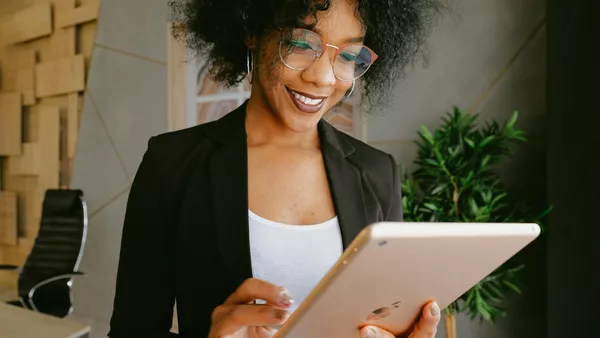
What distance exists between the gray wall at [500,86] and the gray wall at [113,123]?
6.81 ft

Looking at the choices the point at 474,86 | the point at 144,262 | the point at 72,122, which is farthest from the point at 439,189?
the point at 72,122

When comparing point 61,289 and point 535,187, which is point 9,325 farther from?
point 535,187

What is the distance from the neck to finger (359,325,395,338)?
415 millimetres

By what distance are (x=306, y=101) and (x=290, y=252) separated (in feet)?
0.93

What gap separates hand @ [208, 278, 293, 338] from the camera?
2.29ft

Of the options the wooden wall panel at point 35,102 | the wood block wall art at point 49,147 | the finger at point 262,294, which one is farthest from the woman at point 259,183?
the wood block wall art at point 49,147

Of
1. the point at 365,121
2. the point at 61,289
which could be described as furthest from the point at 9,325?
the point at 365,121

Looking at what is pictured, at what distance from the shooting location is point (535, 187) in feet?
8.83

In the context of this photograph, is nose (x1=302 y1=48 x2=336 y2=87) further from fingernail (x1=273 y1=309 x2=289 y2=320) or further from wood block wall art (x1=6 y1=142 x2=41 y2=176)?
wood block wall art (x1=6 y1=142 x2=41 y2=176)

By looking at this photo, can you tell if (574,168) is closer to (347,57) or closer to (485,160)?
(485,160)

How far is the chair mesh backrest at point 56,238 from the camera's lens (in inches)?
136

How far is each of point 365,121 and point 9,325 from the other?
2.15 m

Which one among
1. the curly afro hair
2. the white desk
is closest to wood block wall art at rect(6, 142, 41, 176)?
the white desk

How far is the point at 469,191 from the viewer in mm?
2533
